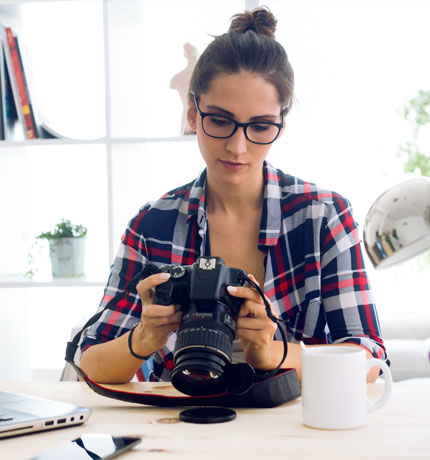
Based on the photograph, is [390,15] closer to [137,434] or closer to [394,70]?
[394,70]

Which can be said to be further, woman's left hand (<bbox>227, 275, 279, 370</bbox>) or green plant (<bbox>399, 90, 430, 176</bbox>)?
green plant (<bbox>399, 90, 430, 176</bbox>)

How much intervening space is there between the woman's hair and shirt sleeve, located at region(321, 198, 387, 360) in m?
0.27

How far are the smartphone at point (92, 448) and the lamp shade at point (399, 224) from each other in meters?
0.32

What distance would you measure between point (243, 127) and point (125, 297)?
0.42m

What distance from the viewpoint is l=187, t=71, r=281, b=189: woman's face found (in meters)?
1.21

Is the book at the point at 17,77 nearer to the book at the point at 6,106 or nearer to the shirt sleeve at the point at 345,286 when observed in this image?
the book at the point at 6,106

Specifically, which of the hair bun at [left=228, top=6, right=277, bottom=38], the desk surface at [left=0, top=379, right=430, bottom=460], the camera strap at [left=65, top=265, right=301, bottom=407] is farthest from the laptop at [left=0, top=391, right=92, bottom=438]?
the hair bun at [left=228, top=6, right=277, bottom=38]

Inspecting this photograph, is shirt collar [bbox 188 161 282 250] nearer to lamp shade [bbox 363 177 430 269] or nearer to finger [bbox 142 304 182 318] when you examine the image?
finger [bbox 142 304 182 318]

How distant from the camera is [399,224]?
0.55 metres

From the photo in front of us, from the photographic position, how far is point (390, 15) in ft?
8.09

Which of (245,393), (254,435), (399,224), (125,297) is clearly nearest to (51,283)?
(125,297)

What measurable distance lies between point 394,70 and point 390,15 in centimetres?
21

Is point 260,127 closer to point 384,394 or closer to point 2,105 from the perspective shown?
point 384,394

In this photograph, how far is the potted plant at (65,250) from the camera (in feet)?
6.63
